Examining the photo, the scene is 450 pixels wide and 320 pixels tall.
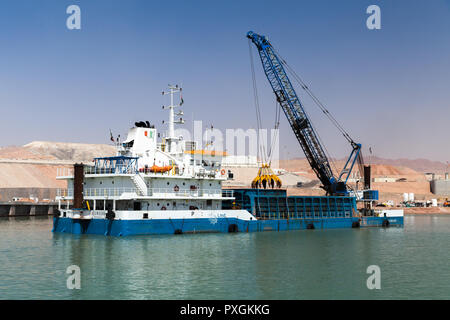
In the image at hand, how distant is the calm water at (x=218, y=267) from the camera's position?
70.2ft

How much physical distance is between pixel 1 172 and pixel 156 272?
301 feet

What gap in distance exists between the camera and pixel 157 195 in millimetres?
39750

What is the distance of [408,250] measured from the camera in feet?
116

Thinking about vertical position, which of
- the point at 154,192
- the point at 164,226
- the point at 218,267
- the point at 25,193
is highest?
the point at 154,192

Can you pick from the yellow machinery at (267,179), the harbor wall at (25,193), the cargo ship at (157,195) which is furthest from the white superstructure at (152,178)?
the harbor wall at (25,193)

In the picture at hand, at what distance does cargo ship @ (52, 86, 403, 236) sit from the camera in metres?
38.8

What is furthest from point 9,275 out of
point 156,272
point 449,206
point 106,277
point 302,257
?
point 449,206

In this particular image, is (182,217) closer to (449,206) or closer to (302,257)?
(302,257)

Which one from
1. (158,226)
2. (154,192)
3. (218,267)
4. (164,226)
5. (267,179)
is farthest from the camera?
(267,179)

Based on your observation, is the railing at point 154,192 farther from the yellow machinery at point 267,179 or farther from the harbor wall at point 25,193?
the harbor wall at point 25,193

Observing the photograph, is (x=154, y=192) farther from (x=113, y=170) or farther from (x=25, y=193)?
(x=25, y=193)

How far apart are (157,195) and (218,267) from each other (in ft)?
46.6

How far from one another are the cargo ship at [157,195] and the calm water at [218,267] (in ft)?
4.79

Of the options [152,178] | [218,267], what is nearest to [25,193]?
[152,178]
